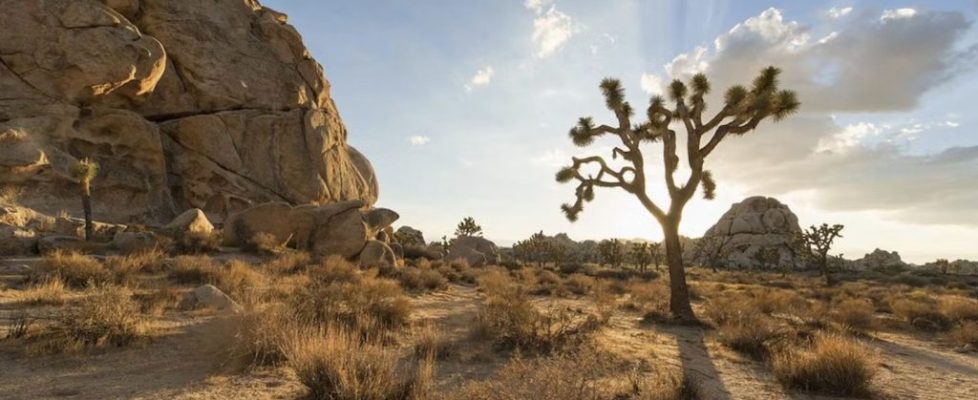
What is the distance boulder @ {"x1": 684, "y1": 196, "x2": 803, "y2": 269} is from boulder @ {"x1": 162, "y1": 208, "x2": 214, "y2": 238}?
63012mm

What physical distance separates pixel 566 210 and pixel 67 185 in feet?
78.0

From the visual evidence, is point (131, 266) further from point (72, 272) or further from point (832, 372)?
point (832, 372)

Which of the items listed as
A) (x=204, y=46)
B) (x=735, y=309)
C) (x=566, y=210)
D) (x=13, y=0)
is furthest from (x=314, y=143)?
(x=735, y=309)

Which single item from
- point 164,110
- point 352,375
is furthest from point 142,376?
point 164,110

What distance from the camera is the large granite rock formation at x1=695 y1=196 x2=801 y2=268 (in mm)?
73562

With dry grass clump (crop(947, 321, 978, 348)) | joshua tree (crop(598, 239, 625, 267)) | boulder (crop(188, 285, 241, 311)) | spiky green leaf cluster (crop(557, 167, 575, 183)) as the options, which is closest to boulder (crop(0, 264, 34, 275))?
boulder (crop(188, 285, 241, 311))

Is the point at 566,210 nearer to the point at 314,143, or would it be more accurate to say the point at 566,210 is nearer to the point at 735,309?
the point at 735,309

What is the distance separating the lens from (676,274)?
1309 centimetres

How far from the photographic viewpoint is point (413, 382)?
464cm

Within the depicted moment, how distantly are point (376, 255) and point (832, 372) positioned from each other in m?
19.8

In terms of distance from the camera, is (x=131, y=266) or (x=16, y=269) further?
(x=131, y=266)

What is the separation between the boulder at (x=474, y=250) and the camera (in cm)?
3744

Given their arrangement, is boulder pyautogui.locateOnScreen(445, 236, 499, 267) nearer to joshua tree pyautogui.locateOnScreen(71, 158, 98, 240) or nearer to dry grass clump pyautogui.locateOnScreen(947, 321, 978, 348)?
joshua tree pyautogui.locateOnScreen(71, 158, 98, 240)

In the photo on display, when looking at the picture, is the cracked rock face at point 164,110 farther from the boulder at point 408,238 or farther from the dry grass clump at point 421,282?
the dry grass clump at point 421,282
